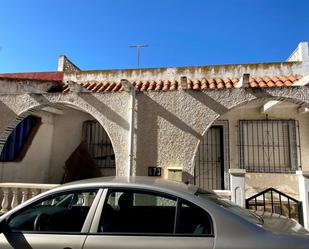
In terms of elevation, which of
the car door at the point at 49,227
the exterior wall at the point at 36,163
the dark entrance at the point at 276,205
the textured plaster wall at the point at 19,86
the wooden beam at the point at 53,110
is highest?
the textured plaster wall at the point at 19,86

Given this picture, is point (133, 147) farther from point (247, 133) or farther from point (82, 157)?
point (247, 133)

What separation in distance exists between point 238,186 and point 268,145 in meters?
3.92

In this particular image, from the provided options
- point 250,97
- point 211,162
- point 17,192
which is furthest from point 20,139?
point 250,97

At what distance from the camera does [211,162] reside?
8945mm

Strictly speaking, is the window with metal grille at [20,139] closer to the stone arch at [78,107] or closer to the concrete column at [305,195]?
the stone arch at [78,107]

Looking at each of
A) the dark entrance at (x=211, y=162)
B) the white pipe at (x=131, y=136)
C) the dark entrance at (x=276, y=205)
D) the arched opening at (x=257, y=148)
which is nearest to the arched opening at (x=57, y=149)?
the dark entrance at (x=211, y=162)

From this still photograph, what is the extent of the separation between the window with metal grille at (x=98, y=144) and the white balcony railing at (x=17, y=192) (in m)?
3.13

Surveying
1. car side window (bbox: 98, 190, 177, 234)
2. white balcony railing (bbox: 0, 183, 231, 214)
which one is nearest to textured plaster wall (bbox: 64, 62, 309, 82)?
white balcony railing (bbox: 0, 183, 231, 214)

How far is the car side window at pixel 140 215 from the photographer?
2631 mm

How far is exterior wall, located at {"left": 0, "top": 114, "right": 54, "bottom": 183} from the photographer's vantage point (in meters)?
7.94

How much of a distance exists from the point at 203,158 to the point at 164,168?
3.26 metres

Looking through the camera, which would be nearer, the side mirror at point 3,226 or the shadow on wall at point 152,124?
the side mirror at point 3,226

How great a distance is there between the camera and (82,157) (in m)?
8.69

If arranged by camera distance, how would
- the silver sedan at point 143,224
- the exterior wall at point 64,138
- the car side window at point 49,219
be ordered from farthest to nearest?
the exterior wall at point 64,138
the car side window at point 49,219
the silver sedan at point 143,224
